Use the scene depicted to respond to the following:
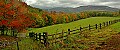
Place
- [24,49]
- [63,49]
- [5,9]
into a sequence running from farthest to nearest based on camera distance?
[5,9]
[63,49]
[24,49]

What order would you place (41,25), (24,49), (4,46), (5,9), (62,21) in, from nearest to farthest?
1. (24,49)
2. (4,46)
3. (5,9)
4. (41,25)
5. (62,21)

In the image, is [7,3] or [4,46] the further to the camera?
[7,3]

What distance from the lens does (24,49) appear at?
19609 millimetres

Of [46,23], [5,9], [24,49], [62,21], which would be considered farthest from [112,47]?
[62,21]

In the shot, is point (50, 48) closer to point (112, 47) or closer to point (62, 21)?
point (112, 47)

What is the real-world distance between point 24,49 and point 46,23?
265ft

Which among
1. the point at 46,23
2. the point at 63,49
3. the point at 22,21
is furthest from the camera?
the point at 46,23

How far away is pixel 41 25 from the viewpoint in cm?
9144

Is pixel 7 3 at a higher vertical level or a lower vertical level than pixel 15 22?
higher

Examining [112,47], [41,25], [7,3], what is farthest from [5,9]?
[41,25]

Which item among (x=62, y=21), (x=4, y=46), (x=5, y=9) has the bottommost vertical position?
(x=62, y=21)

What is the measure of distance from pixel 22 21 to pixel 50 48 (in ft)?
67.4

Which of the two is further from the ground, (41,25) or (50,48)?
(50,48)

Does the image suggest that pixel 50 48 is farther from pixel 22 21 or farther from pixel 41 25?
pixel 41 25
